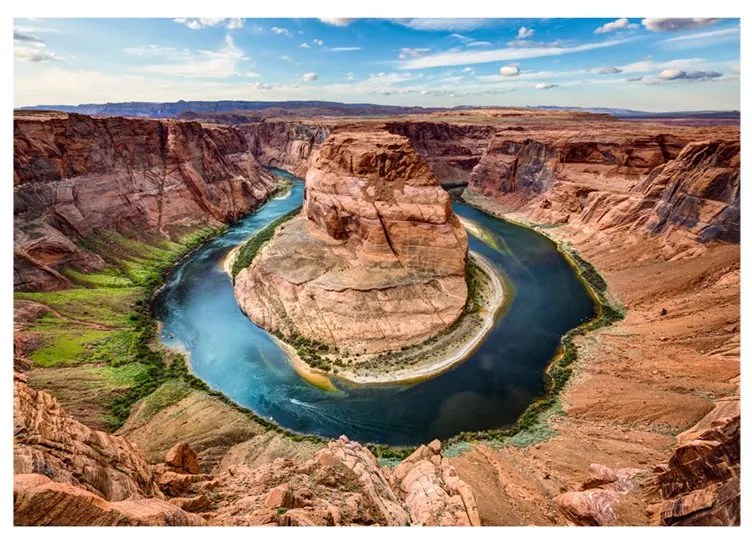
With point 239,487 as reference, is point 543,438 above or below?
below

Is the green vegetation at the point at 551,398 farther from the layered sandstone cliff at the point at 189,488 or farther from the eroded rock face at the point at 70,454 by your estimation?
the eroded rock face at the point at 70,454

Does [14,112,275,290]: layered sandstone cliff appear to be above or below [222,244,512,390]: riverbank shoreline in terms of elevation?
above

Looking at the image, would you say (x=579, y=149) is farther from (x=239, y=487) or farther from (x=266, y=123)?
(x=266, y=123)

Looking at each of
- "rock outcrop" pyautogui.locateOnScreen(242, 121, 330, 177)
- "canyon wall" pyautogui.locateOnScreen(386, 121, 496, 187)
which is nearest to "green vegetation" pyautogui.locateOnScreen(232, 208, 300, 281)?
"rock outcrop" pyautogui.locateOnScreen(242, 121, 330, 177)

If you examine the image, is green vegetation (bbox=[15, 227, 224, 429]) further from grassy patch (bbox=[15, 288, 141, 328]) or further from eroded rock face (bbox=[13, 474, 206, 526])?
eroded rock face (bbox=[13, 474, 206, 526])

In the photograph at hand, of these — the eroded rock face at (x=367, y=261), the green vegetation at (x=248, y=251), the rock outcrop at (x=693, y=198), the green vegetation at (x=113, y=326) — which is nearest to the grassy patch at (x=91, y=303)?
the green vegetation at (x=113, y=326)

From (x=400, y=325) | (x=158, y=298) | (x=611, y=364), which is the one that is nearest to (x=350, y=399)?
(x=400, y=325)

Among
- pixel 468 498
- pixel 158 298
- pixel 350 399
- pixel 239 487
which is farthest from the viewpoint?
pixel 158 298

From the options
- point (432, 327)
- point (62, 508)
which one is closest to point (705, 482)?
point (62, 508)
